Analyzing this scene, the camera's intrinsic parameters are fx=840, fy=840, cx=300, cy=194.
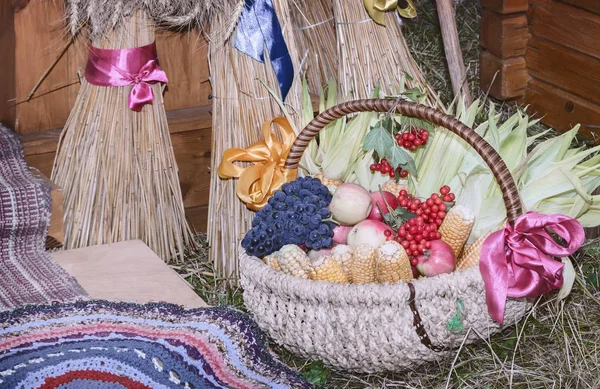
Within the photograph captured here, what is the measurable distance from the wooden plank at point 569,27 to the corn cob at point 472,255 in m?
1.12

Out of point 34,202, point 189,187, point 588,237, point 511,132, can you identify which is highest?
point 511,132

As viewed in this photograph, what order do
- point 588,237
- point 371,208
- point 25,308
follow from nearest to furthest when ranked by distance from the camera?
point 25,308
point 371,208
point 588,237

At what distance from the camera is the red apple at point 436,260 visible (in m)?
1.67

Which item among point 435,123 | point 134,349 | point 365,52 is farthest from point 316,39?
point 134,349

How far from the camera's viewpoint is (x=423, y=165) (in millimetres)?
1914

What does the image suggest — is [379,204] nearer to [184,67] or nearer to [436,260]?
[436,260]

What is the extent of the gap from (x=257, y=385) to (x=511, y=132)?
0.78m

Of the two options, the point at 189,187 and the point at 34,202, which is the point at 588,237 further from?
the point at 34,202

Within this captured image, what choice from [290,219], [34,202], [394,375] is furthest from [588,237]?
[34,202]

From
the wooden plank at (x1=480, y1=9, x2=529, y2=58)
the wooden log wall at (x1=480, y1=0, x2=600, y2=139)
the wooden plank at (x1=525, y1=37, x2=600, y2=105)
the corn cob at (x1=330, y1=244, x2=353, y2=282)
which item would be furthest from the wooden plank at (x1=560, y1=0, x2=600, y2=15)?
the corn cob at (x1=330, y1=244, x2=353, y2=282)

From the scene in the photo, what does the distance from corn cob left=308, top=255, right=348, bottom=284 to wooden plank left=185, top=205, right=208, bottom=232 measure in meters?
0.85

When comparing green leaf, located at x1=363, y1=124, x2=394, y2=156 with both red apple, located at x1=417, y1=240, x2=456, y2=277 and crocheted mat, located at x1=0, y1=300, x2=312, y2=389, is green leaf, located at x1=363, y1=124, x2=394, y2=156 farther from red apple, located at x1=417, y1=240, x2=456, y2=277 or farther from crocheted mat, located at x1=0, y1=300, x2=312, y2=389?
crocheted mat, located at x1=0, y1=300, x2=312, y2=389

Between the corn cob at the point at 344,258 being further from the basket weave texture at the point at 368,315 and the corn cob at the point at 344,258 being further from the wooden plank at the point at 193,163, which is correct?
the wooden plank at the point at 193,163

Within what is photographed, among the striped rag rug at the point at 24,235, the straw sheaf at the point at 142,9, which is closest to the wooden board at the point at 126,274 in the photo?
the striped rag rug at the point at 24,235
